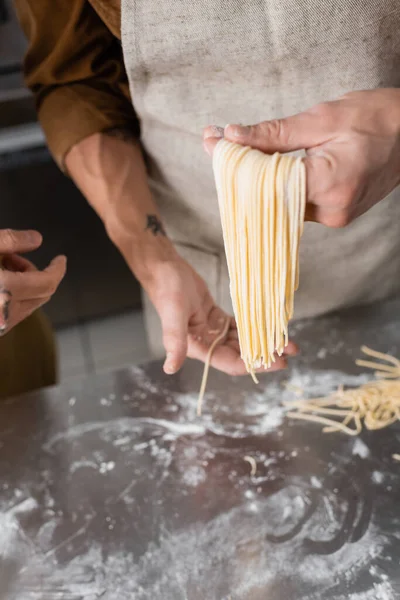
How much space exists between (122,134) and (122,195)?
0.46ft

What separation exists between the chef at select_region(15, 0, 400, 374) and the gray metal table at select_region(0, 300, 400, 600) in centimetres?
13

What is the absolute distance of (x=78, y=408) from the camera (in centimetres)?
117

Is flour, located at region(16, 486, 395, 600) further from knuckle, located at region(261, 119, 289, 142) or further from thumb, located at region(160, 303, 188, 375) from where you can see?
knuckle, located at region(261, 119, 289, 142)

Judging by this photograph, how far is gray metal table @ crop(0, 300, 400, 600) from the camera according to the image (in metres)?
0.90

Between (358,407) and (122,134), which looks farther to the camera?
(122,134)

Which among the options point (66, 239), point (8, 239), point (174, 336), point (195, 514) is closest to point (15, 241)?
point (8, 239)

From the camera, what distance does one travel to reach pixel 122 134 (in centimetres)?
125

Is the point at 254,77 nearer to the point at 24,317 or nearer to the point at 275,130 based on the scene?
the point at 275,130

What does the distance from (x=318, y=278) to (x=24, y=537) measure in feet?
2.37

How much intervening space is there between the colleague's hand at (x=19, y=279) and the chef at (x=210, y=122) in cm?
19

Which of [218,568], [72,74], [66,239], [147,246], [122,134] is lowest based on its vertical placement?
[66,239]

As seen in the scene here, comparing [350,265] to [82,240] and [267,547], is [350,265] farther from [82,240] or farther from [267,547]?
[82,240]

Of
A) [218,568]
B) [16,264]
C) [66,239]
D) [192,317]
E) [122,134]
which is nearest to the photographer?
[218,568]

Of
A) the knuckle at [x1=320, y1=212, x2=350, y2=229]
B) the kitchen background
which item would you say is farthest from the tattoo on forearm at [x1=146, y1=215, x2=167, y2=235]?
the kitchen background
